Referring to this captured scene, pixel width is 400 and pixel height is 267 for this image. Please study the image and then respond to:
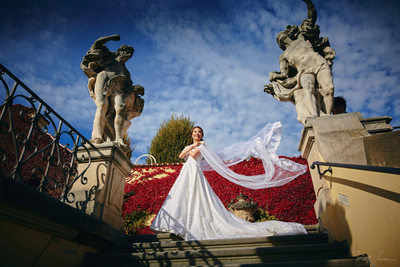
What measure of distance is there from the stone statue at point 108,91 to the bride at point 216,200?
4.92 feet

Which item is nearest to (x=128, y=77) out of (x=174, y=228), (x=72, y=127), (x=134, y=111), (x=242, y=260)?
(x=134, y=111)

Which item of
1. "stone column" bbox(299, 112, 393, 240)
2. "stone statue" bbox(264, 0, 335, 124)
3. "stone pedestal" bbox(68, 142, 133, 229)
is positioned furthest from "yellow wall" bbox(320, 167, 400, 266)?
"stone pedestal" bbox(68, 142, 133, 229)

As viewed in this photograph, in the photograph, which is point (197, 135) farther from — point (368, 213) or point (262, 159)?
point (368, 213)

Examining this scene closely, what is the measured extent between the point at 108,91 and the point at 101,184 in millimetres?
1877

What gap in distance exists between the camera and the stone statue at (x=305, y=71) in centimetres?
435

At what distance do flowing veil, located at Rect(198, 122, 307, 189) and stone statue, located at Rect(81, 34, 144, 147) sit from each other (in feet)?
5.76

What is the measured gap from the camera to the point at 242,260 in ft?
9.40

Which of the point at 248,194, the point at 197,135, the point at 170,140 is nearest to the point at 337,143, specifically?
the point at 197,135

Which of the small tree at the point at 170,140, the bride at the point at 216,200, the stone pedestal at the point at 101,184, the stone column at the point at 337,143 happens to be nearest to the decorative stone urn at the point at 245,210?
the bride at the point at 216,200

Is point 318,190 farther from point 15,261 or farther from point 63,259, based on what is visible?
point 15,261

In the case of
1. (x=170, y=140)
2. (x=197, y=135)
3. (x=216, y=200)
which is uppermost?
(x=170, y=140)

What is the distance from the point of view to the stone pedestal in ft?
11.3

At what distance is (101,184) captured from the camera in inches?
147

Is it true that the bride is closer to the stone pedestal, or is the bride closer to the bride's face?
the bride's face
